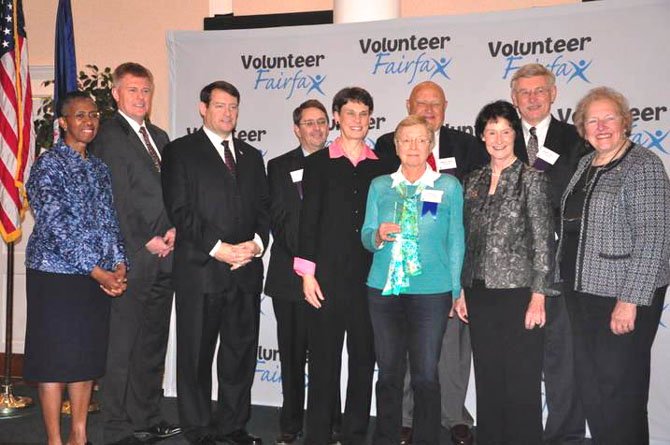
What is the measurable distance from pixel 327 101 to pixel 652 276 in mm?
2551

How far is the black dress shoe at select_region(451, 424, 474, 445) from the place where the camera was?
12.8 feet

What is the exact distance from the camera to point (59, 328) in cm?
334

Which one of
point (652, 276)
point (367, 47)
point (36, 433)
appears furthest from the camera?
point (367, 47)

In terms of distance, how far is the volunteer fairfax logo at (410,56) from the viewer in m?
4.53

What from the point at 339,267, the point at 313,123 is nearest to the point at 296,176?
the point at 313,123

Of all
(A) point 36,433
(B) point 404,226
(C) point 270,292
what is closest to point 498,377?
(B) point 404,226

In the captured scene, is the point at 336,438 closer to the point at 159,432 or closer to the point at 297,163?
the point at 159,432

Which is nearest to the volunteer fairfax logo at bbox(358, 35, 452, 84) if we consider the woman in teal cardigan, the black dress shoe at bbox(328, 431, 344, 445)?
the woman in teal cardigan

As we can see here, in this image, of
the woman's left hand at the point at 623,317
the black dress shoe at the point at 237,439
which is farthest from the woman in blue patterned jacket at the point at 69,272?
the woman's left hand at the point at 623,317

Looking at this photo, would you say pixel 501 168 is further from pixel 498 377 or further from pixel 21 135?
pixel 21 135

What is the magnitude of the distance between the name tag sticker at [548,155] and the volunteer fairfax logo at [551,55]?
0.80 metres

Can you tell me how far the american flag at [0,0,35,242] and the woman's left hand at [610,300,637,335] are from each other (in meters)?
3.73

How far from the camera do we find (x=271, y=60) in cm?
487

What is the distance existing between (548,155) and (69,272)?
7.95 feet
